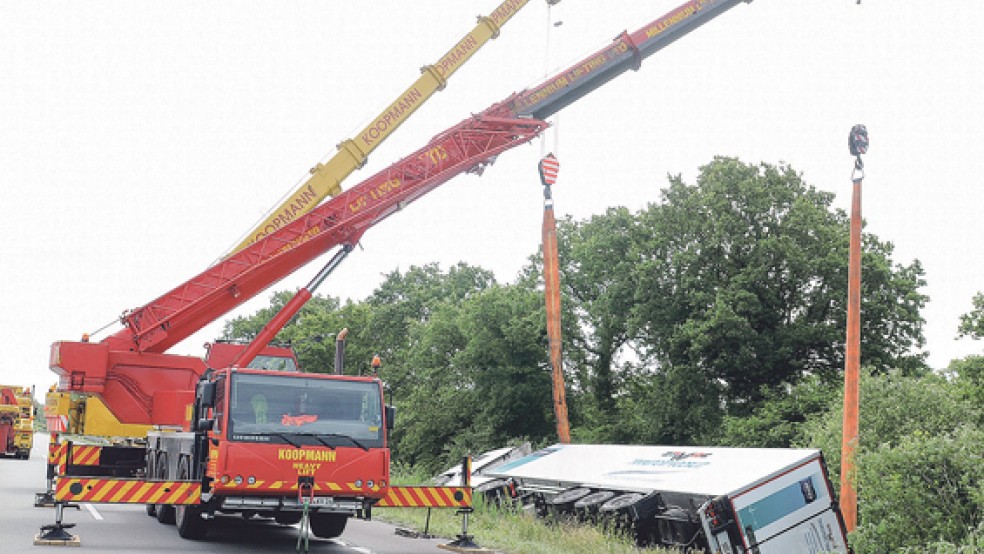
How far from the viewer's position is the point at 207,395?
12.9 m

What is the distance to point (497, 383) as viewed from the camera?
3872cm

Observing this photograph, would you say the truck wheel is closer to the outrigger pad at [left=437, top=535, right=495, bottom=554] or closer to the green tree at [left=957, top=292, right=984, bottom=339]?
the outrigger pad at [left=437, top=535, right=495, bottom=554]

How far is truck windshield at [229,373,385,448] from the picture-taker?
1242 centimetres

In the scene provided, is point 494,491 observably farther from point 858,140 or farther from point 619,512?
point 858,140

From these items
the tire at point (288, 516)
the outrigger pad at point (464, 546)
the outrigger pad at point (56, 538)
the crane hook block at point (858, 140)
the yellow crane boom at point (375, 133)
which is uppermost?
the yellow crane boom at point (375, 133)

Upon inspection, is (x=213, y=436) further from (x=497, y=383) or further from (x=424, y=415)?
(x=424, y=415)

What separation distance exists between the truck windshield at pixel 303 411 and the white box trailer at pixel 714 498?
509cm

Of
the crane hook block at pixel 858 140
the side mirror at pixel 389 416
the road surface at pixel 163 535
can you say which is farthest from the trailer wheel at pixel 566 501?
the crane hook block at pixel 858 140

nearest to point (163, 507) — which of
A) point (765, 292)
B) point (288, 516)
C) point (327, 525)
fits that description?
point (327, 525)

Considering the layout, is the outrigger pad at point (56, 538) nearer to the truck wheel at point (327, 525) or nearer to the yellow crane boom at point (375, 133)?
the truck wheel at point (327, 525)

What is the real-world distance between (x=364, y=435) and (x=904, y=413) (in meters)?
11.0

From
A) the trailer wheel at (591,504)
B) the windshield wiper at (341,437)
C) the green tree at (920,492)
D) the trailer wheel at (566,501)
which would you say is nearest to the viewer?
the green tree at (920,492)

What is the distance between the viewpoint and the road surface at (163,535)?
41.8ft

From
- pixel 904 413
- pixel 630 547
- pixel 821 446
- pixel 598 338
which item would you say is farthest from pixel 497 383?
pixel 630 547
